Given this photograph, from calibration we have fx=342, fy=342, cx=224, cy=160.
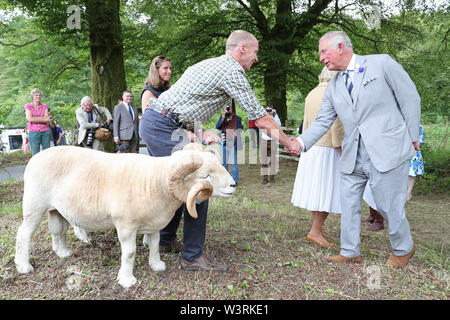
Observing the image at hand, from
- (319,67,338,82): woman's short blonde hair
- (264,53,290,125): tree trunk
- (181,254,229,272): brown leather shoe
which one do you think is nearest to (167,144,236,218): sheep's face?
(181,254,229,272): brown leather shoe

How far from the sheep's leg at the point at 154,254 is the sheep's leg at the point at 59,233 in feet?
3.46

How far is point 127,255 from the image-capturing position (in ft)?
10.5

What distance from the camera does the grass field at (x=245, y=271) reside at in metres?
3.24

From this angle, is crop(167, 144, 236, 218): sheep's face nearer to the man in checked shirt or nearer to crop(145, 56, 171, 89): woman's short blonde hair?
the man in checked shirt

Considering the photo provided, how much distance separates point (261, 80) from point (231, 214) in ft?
30.8

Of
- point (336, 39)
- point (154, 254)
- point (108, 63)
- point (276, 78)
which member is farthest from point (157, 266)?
point (276, 78)

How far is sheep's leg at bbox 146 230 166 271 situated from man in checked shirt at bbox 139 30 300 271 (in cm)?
23

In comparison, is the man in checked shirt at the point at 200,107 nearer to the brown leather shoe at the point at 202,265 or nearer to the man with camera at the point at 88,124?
the brown leather shoe at the point at 202,265

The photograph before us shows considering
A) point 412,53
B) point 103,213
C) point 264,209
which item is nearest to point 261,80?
point 412,53

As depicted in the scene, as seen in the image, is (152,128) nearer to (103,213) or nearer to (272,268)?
(103,213)

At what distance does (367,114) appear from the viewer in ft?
11.6

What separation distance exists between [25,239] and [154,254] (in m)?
1.31

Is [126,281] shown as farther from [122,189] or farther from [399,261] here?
[399,261]

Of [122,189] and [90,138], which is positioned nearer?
[122,189]
